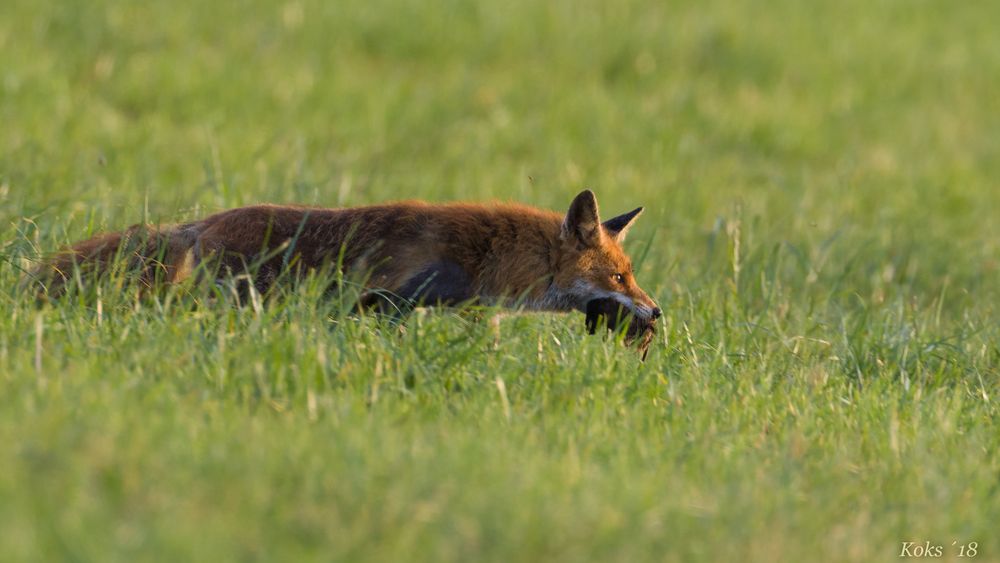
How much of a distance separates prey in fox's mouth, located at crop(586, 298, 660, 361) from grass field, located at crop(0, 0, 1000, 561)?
A: 5.6 inches

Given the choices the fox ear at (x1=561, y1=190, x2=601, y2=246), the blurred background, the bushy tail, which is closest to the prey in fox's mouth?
the fox ear at (x1=561, y1=190, x2=601, y2=246)

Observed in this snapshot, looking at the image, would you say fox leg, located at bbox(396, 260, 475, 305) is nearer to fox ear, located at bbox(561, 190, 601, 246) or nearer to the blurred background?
fox ear, located at bbox(561, 190, 601, 246)

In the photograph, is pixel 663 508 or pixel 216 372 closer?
pixel 663 508

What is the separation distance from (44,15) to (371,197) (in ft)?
20.1

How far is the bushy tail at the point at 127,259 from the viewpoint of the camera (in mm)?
6133

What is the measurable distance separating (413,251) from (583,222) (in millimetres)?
949

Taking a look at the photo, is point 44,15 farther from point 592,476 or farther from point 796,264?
point 592,476

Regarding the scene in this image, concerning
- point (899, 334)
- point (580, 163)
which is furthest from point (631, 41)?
point (899, 334)

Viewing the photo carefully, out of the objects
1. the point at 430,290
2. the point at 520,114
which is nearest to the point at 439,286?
the point at 430,290

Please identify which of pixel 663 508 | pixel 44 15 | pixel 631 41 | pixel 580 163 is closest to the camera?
pixel 663 508

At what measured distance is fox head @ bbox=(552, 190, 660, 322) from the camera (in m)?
6.80

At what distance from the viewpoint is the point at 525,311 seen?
22.4 feet

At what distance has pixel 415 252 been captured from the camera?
21.3ft

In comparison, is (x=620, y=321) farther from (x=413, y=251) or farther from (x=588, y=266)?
(x=413, y=251)
